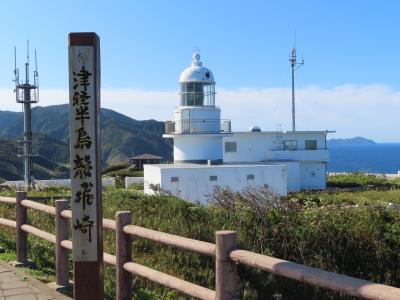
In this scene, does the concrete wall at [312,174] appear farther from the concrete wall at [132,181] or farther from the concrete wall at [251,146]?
the concrete wall at [132,181]

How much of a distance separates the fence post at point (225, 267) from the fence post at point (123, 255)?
1294 millimetres

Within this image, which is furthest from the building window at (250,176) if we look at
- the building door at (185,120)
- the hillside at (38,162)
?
the hillside at (38,162)

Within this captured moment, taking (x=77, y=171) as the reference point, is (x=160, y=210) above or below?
below

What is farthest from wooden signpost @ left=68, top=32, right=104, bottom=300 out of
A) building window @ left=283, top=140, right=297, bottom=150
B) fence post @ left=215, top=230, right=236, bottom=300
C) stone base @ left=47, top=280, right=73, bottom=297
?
building window @ left=283, top=140, right=297, bottom=150

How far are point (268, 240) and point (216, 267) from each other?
5.62 meters

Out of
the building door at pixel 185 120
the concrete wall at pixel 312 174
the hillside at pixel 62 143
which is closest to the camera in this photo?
the building door at pixel 185 120

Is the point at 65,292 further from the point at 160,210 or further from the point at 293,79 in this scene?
the point at 293,79

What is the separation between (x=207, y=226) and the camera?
9.59 m

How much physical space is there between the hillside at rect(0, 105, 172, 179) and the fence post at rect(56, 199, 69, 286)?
73.5m

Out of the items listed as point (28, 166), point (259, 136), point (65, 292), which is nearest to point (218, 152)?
point (259, 136)

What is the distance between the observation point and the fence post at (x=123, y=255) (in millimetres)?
4914

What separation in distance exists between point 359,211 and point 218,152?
50.6ft

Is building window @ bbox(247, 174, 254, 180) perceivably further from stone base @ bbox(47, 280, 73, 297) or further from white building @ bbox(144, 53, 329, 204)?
stone base @ bbox(47, 280, 73, 297)

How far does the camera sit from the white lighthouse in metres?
25.6
